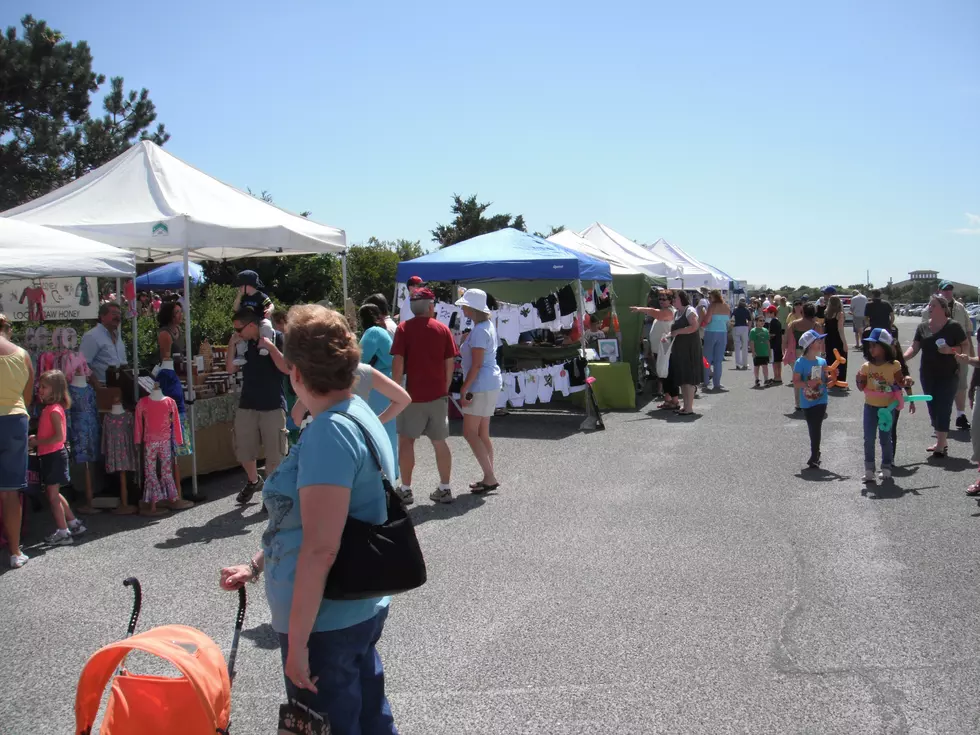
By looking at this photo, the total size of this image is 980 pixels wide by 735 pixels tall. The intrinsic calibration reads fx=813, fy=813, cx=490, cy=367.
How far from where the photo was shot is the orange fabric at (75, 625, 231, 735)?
→ 7.75ft

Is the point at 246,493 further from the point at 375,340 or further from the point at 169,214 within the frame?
the point at 169,214

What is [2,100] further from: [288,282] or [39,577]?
[39,577]

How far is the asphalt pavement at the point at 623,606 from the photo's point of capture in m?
3.62

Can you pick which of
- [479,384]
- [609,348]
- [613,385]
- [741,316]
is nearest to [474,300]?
[479,384]

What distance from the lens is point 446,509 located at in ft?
23.2

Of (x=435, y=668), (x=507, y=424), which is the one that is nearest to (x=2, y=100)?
(x=507, y=424)

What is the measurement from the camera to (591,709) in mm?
3588

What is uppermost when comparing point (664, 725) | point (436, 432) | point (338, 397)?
point (338, 397)

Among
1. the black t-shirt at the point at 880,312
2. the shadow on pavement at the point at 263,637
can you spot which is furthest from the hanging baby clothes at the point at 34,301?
the black t-shirt at the point at 880,312

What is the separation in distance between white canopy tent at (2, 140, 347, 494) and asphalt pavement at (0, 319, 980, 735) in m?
2.49

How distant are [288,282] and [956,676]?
2115 cm

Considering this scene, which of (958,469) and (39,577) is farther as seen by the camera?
(958,469)

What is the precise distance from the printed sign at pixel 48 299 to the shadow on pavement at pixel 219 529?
3877 mm

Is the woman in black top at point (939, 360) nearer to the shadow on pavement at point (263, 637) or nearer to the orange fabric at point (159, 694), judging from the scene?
the shadow on pavement at point (263, 637)
